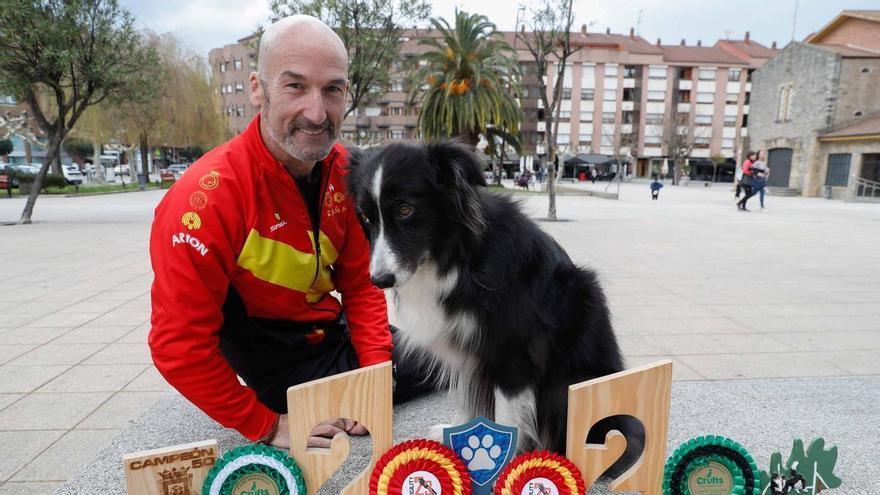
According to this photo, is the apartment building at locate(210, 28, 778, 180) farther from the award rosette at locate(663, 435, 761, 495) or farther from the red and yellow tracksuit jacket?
the award rosette at locate(663, 435, 761, 495)

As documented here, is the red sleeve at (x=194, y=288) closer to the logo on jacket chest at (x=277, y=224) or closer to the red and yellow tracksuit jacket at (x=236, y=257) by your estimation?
the red and yellow tracksuit jacket at (x=236, y=257)

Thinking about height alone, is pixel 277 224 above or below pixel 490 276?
above

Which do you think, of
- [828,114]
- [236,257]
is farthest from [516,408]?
[828,114]

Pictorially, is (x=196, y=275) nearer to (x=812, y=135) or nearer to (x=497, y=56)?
(x=497, y=56)

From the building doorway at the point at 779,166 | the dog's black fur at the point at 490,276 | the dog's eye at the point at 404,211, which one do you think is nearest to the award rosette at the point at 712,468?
the dog's black fur at the point at 490,276

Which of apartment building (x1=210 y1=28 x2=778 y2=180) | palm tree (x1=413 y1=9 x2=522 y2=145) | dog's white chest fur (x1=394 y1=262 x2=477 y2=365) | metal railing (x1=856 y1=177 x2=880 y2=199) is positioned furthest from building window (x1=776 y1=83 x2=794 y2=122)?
dog's white chest fur (x1=394 y1=262 x2=477 y2=365)

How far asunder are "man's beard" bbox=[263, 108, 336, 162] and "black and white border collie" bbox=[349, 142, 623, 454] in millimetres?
144

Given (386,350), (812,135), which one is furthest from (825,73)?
(386,350)

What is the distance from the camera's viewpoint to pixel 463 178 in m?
1.98

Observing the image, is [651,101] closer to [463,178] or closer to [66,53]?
[66,53]

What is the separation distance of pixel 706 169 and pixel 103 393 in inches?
2856

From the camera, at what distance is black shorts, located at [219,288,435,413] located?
8.21 ft

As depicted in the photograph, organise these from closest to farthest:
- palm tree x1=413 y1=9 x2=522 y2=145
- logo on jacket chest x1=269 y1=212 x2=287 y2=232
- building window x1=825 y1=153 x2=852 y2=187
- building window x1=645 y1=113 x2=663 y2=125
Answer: logo on jacket chest x1=269 y1=212 x2=287 y2=232
palm tree x1=413 y1=9 x2=522 y2=145
building window x1=825 y1=153 x2=852 y2=187
building window x1=645 y1=113 x2=663 y2=125

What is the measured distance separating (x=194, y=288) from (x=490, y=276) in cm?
117
